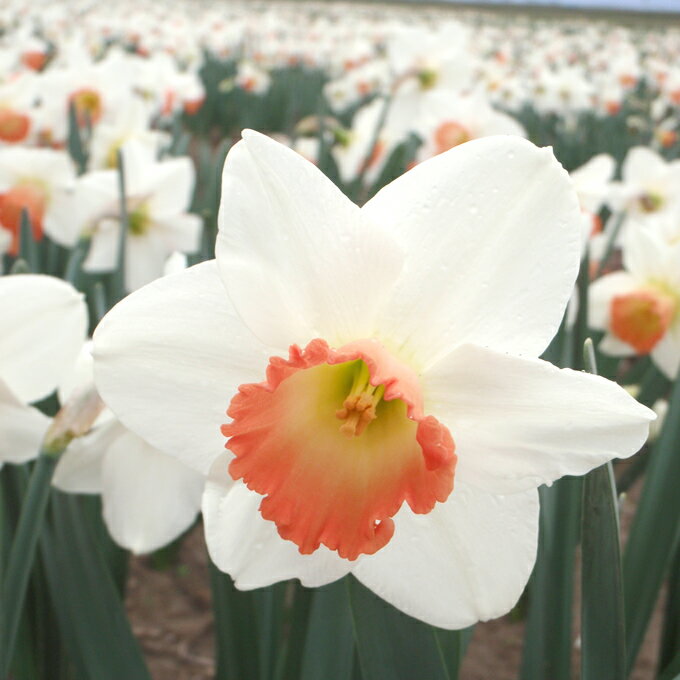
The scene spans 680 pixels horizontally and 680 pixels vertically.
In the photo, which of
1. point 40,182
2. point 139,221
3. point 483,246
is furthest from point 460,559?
point 40,182

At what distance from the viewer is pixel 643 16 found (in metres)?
30.3

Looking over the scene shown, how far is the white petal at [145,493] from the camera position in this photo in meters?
1.23

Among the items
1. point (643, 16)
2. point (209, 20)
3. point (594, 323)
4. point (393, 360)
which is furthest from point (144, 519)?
point (643, 16)

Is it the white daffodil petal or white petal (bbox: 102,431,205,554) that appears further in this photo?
white petal (bbox: 102,431,205,554)

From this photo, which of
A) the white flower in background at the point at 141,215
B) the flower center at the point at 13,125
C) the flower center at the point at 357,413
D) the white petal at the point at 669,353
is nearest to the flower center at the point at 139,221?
the white flower in background at the point at 141,215

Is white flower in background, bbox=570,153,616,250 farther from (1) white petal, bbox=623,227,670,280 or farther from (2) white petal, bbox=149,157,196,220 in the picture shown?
(2) white petal, bbox=149,157,196,220

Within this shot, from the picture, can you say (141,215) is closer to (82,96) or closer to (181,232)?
(181,232)

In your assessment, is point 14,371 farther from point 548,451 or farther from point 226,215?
point 548,451

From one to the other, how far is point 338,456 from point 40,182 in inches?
74.6

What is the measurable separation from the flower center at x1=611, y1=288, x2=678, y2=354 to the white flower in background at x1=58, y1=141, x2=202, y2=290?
1.16 meters

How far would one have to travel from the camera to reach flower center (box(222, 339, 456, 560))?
A: 78 centimetres

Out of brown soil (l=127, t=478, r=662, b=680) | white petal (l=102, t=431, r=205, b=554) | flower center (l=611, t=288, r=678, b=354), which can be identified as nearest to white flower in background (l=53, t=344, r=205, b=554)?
white petal (l=102, t=431, r=205, b=554)

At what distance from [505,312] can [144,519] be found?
699mm

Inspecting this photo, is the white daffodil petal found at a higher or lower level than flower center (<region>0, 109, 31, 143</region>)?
higher
